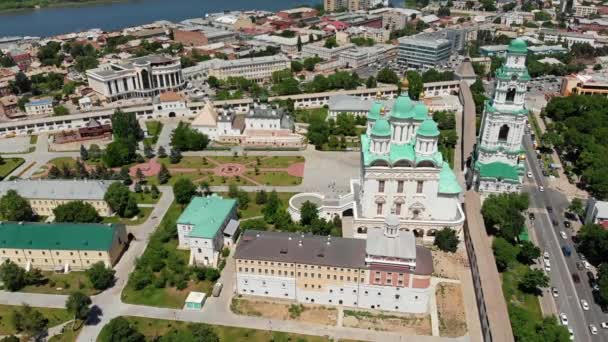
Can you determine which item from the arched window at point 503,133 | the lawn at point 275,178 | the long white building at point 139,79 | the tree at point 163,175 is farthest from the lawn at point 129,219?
the long white building at point 139,79

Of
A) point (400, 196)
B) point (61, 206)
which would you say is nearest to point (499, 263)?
point (400, 196)

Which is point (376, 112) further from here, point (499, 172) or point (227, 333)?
point (227, 333)

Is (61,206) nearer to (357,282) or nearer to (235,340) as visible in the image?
(235,340)

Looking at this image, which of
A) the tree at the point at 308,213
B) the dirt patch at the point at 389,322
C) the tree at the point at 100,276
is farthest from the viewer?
the tree at the point at 308,213

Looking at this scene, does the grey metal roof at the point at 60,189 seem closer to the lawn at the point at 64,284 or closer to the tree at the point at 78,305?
the lawn at the point at 64,284

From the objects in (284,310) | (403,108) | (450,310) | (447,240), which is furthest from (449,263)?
(284,310)

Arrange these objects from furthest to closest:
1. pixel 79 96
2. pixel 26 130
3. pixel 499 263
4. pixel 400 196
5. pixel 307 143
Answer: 1. pixel 79 96
2. pixel 26 130
3. pixel 307 143
4. pixel 400 196
5. pixel 499 263
